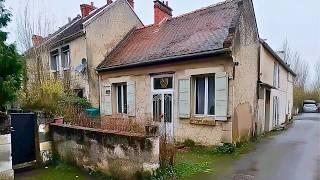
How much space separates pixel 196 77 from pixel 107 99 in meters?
6.04

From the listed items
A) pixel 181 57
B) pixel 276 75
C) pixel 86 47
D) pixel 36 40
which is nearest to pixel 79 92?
pixel 86 47

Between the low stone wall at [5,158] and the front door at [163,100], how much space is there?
6.09 meters

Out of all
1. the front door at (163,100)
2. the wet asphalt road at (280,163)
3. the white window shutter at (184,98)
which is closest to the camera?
the wet asphalt road at (280,163)

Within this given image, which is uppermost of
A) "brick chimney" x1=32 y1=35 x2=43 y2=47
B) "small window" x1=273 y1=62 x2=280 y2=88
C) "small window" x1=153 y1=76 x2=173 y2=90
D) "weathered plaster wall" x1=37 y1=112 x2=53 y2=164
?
"brick chimney" x1=32 y1=35 x2=43 y2=47

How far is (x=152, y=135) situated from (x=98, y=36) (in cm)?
1163

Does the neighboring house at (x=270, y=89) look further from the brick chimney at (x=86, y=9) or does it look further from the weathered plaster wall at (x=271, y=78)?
the brick chimney at (x=86, y=9)

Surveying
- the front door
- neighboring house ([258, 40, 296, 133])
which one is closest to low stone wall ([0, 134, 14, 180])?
the front door

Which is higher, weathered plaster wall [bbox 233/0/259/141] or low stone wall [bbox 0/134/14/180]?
weathered plaster wall [bbox 233/0/259/141]

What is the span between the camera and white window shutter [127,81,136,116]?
13484mm

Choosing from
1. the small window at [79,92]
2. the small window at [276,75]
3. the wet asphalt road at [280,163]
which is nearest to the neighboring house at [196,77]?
the wet asphalt road at [280,163]

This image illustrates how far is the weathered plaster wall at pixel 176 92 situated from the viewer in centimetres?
1019

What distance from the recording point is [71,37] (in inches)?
647

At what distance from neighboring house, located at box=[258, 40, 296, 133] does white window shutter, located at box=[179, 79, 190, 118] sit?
4.79m

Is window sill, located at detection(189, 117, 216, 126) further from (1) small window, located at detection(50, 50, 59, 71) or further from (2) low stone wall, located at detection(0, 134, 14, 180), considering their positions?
(1) small window, located at detection(50, 50, 59, 71)
